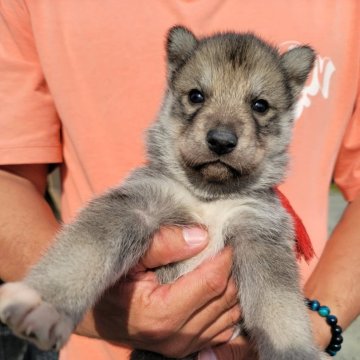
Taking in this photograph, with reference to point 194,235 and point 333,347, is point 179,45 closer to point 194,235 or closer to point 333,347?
point 194,235

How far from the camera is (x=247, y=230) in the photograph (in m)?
1.82

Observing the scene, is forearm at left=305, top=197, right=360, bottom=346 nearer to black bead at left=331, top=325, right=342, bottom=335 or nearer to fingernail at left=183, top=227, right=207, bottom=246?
black bead at left=331, top=325, right=342, bottom=335

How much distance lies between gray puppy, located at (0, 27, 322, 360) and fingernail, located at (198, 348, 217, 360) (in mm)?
225

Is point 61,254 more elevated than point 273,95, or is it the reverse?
point 273,95

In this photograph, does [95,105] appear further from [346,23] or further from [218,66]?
[346,23]

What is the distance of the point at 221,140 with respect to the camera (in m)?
1.72

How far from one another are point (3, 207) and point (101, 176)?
0.47 metres

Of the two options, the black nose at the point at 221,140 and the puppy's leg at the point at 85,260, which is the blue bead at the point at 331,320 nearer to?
the puppy's leg at the point at 85,260

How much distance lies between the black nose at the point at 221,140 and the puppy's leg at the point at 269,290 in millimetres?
295

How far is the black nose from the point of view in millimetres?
1718

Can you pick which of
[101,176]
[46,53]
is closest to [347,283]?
[101,176]

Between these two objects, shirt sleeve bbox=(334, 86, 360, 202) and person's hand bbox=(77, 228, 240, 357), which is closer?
person's hand bbox=(77, 228, 240, 357)

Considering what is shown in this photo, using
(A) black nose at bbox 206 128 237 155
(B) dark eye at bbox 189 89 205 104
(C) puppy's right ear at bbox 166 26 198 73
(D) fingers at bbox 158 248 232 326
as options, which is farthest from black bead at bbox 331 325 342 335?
(C) puppy's right ear at bbox 166 26 198 73

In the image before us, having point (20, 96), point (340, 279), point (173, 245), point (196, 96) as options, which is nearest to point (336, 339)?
point (340, 279)
